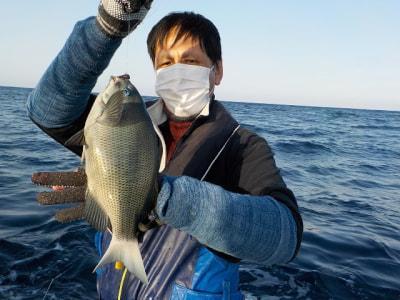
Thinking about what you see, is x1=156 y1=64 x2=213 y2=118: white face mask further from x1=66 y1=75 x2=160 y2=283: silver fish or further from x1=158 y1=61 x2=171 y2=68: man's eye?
x1=66 y1=75 x2=160 y2=283: silver fish

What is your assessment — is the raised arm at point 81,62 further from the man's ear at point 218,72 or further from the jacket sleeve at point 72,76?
the man's ear at point 218,72

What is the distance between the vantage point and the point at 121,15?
85.1 inches

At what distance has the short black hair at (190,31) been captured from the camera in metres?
3.10

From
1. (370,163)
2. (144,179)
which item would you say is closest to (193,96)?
(144,179)

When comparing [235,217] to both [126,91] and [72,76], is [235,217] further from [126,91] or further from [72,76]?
[72,76]

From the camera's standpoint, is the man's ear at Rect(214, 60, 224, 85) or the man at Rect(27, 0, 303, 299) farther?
the man's ear at Rect(214, 60, 224, 85)

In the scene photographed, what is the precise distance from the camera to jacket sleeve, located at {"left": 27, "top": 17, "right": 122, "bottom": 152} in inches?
91.1

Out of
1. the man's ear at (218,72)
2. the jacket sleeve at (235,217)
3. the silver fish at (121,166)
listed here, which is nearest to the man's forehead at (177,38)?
the man's ear at (218,72)

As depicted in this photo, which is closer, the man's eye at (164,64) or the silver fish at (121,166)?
the silver fish at (121,166)

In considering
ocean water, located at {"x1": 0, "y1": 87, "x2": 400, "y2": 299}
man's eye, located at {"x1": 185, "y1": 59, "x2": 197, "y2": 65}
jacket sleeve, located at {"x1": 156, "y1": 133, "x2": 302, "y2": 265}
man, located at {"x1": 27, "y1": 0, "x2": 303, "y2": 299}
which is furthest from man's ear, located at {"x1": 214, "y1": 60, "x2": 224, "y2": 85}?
ocean water, located at {"x1": 0, "y1": 87, "x2": 400, "y2": 299}

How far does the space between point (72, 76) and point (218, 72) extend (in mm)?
1385

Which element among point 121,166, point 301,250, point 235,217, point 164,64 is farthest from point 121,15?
point 301,250

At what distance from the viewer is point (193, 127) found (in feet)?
9.59

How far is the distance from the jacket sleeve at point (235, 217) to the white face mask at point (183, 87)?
1.04 meters
